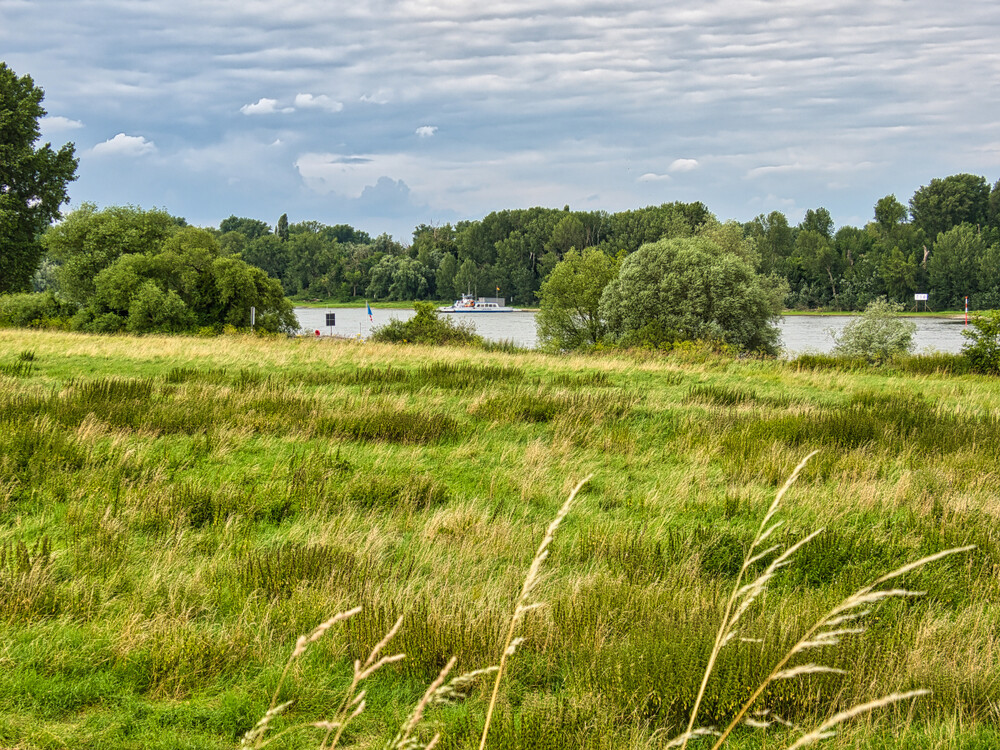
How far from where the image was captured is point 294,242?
137875 millimetres

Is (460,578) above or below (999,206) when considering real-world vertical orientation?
below

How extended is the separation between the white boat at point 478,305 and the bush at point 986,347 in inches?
3536

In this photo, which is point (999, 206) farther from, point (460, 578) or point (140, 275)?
point (460, 578)

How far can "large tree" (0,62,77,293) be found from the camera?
38406 millimetres

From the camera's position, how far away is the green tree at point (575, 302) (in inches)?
2046

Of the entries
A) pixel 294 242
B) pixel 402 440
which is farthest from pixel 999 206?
pixel 402 440

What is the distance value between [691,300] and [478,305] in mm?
80898

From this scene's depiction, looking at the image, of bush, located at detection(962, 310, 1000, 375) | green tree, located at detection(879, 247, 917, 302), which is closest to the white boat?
green tree, located at detection(879, 247, 917, 302)

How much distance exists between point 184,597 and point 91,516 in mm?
2190

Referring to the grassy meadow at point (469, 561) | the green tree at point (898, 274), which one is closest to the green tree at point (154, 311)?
the grassy meadow at point (469, 561)

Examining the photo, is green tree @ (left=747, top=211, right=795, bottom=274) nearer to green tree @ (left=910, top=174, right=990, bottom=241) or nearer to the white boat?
green tree @ (left=910, top=174, right=990, bottom=241)

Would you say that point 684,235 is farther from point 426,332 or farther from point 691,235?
point 426,332

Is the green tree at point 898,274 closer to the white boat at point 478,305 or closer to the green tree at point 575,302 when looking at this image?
the white boat at point 478,305

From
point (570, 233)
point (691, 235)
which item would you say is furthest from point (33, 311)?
point (570, 233)
